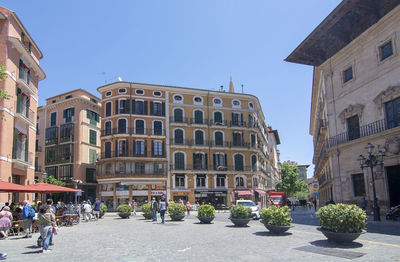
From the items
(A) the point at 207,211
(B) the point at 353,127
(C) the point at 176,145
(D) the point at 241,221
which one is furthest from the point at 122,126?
(D) the point at 241,221

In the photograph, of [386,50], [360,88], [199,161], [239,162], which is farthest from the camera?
[239,162]

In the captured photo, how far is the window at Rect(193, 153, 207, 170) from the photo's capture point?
155 ft

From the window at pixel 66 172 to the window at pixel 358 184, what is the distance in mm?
36742

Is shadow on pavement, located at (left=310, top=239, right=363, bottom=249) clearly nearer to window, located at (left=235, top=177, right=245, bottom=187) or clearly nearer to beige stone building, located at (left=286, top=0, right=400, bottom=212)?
beige stone building, located at (left=286, top=0, right=400, bottom=212)

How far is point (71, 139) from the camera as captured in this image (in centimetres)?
4772

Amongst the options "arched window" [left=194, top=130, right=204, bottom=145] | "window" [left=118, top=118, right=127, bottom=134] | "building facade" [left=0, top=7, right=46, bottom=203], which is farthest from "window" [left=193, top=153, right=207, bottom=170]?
"building facade" [left=0, top=7, right=46, bottom=203]

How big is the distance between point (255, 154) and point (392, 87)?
102 ft

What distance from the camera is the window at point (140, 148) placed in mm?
45125

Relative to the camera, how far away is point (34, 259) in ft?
30.0

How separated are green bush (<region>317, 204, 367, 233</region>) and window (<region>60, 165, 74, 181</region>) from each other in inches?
Answer: 1672

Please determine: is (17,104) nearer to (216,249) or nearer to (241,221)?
(241,221)

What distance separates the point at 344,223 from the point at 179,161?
3696 centimetres

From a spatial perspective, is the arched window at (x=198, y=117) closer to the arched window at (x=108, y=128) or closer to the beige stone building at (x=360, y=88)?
the arched window at (x=108, y=128)

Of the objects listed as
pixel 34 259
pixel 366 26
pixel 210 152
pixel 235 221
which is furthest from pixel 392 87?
pixel 210 152
